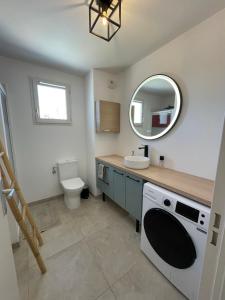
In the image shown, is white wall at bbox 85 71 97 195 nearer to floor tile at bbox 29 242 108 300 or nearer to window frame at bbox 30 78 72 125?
window frame at bbox 30 78 72 125

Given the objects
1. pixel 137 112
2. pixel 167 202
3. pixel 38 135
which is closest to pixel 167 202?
pixel 167 202

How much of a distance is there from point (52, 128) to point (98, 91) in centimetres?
110

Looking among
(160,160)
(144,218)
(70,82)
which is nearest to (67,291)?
(144,218)

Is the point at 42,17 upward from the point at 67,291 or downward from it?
upward

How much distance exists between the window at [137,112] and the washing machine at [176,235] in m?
1.21

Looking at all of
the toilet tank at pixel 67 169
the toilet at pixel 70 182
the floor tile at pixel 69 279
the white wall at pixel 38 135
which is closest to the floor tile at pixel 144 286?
the floor tile at pixel 69 279

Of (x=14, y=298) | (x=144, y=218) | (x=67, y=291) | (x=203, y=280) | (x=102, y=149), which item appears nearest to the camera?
(x=203, y=280)

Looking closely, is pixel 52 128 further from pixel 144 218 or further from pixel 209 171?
pixel 209 171

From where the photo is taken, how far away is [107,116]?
2.39 m

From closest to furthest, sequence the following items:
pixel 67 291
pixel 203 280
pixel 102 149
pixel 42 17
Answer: pixel 203 280 < pixel 67 291 < pixel 42 17 < pixel 102 149

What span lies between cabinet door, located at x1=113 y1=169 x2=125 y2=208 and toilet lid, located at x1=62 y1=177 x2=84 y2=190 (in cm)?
63

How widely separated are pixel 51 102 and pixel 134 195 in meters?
2.14

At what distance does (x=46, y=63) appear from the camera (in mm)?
2121

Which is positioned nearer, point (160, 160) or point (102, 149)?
point (160, 160)
